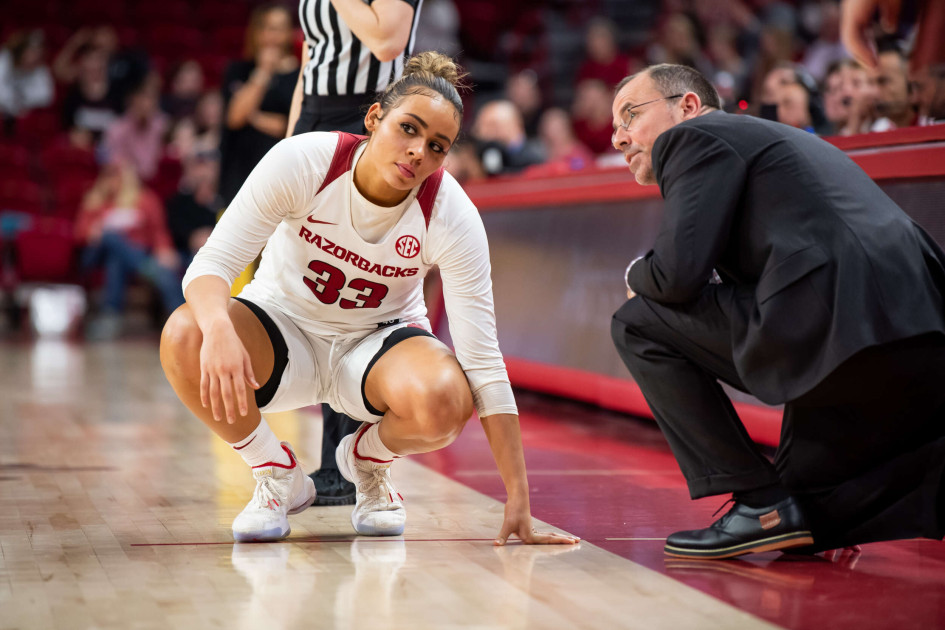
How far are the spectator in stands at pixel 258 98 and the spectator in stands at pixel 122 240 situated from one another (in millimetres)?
3970

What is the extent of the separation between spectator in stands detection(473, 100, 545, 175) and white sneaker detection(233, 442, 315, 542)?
159 inches

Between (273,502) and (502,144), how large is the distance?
436 cm

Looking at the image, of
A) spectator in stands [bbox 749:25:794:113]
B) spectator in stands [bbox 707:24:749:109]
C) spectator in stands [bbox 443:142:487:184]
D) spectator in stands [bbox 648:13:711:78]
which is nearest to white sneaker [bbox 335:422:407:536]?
spectator in stands [bbox 749:25:794:113]

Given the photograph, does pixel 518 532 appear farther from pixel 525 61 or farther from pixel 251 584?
pixel 525 61

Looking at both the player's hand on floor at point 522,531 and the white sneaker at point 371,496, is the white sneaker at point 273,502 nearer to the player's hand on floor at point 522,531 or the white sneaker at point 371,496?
the white sneaker at point 371,496

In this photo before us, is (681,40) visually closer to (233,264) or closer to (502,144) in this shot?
(502,144)

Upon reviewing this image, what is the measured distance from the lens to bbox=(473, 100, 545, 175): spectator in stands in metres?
6.39

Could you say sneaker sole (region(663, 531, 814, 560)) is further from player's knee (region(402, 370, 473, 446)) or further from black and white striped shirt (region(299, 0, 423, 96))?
black and white striped shirt (region(299, 0, 423, 96))

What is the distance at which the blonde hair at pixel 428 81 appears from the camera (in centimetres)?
237

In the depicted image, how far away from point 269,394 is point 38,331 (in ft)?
22.7

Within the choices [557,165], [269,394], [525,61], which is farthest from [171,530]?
[525,61]

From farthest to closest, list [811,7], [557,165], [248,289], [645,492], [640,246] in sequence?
1. [811,7]
2. [557,165]
3. [640,246]
4. [645,492]
5. [248,289]

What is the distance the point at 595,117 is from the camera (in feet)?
27.4

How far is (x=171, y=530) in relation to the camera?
96.0 inches
